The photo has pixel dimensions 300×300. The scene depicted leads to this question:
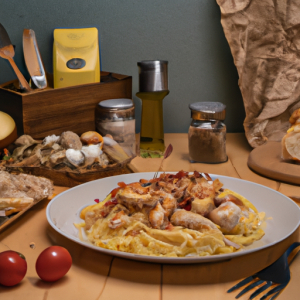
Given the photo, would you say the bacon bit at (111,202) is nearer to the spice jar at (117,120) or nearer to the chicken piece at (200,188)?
the chicken piece at (200,188)

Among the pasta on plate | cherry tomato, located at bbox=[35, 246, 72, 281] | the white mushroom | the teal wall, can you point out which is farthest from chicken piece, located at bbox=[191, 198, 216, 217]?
the teal wall

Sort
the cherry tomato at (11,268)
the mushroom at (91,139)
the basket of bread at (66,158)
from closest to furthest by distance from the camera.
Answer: the cherry tomato at (11,268) → the basket of bread at (66,158) → the mushroom at (91,139)

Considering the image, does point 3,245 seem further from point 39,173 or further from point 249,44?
point 249,44

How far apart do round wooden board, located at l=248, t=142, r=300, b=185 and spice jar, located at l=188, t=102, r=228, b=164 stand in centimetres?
11

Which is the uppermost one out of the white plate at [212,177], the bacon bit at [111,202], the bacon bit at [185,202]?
the bacon bit at [185,202]

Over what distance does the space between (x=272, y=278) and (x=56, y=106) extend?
2.87 feet

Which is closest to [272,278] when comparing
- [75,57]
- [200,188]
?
[200,188]

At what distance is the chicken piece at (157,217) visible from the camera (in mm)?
720

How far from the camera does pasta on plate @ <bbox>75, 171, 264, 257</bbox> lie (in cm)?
67

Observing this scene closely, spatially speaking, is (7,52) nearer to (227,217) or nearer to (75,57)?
(75,57)

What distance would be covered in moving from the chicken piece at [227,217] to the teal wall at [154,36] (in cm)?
91

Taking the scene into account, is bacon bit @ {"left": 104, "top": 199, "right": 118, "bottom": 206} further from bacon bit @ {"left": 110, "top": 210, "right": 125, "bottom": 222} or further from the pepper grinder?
the pepper grinder

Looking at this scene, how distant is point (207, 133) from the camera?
1.22 m

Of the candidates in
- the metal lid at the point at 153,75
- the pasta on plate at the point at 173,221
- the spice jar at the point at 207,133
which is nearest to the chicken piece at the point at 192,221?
the pasta on plate at the point at 173,221
